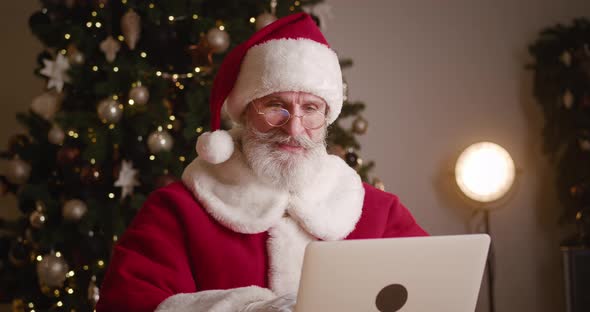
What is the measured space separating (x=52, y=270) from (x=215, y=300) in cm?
169

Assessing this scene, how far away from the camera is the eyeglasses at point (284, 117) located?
1.98 m

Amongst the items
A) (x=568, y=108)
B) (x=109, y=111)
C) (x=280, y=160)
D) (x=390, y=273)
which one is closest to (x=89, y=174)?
(x=109, y=111)

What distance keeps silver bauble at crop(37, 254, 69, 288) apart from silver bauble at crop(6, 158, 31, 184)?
1.37 ft

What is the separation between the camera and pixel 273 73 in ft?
6.56

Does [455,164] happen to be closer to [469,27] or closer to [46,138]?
[469,27]

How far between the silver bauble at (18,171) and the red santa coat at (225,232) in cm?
148

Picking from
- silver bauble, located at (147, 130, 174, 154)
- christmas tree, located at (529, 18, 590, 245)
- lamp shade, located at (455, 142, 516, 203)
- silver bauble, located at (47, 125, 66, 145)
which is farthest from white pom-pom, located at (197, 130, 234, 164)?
christmas tree, located at (529, 18, 590, 245)

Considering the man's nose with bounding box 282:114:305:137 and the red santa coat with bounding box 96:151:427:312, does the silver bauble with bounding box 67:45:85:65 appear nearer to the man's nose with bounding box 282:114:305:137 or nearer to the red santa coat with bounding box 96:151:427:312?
the red santa coat with bounding box 96:151:427:312

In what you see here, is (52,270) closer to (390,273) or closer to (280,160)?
(280,160)

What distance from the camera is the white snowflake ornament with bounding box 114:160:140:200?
3.02m

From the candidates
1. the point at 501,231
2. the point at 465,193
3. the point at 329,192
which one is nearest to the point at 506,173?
the point at 465,193

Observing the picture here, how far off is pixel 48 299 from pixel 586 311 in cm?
259

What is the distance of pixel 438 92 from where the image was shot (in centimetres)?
421

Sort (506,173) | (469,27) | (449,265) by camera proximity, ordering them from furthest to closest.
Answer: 1. (469,27)
2. (506,173)
3. (449,265)
